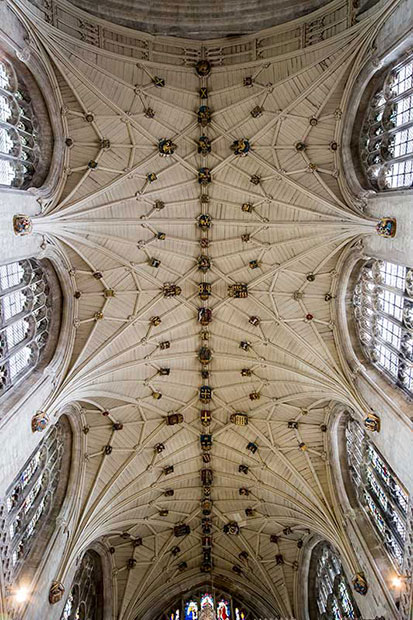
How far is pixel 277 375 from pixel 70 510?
1052cm

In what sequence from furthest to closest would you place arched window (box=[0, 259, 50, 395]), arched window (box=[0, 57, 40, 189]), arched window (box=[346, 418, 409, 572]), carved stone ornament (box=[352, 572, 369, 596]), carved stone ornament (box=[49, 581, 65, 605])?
carved stone ornament (box=[352, 572, 369, 596]) → carved stone ornament (box=[49, 581, 65, 605]) → arched window (box=[346, 418, 409, 572]) → arched window (box=[0, 259, 50, 395]) → arched window (box=[0, 57, 40, 189])

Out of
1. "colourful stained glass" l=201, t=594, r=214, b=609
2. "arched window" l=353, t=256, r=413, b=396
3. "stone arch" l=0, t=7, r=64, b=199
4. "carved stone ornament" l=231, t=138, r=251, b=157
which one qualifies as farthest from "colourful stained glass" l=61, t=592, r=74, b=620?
"carved stone ornament" l=231, t=138, r=251, b=157

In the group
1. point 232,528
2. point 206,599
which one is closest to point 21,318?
point 232,528

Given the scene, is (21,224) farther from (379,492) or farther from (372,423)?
(379,492)

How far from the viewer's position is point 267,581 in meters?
23.0

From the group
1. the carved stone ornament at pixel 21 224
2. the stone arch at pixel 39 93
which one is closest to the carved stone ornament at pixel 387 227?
the carved stone ornament at pixel 21 224

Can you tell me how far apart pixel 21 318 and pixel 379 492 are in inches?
562

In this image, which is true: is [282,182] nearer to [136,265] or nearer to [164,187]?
[164,187]

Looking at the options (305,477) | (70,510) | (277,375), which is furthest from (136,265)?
(305,477)

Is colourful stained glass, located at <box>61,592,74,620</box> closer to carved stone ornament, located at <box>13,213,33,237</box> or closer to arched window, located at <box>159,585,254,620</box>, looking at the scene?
arched window, located at <box>159,585,254,620</box>

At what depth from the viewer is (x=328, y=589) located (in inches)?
806

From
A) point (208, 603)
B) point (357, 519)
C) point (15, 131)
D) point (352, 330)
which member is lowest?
point (208, 603)

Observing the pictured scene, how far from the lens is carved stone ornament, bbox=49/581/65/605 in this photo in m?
16.1

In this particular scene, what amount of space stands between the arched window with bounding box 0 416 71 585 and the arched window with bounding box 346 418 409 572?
39.7 ft
